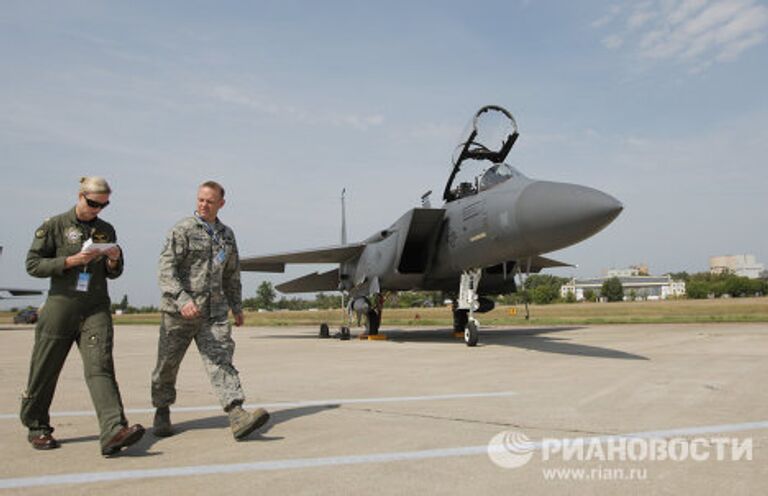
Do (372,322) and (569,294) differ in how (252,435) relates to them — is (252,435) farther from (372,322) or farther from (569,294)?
(569,294)

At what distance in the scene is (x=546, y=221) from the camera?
8531mm

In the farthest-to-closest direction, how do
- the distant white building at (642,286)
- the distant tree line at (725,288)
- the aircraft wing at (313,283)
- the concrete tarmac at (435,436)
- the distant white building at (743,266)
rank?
the distant white building at (743,266) < the distant white building at (642,286) < the distant tree line at (725,288) < the aircraft wing at (313,283) < the concrete tarmac at (435,436)

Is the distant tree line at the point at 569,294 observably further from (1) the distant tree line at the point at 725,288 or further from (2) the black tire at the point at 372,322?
(2) the black tire at the point at 372,322

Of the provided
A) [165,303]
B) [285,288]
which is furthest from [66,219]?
[285,288]

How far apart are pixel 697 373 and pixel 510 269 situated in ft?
23.4

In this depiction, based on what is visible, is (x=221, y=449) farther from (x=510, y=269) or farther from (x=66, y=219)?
(x=510, y=269)

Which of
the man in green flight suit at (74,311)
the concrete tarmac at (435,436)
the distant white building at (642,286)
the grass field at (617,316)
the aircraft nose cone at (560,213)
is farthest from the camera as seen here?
the distant white building at (642,286)

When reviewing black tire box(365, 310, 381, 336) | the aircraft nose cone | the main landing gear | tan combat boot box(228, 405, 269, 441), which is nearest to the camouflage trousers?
tan combat boot box(228, 405, 269, 441)

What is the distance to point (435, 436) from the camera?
3668 millimetres

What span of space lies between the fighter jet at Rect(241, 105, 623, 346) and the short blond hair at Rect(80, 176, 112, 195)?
20.2 ft

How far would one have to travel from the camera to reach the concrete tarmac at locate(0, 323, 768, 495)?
9.09ft

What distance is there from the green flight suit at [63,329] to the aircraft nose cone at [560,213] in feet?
20.5

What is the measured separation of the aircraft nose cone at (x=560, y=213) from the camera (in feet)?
25.4

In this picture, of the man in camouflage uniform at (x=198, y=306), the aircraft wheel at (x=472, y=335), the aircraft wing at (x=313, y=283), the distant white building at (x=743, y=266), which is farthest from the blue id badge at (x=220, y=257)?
the distant white building at (x=743, y=266)
